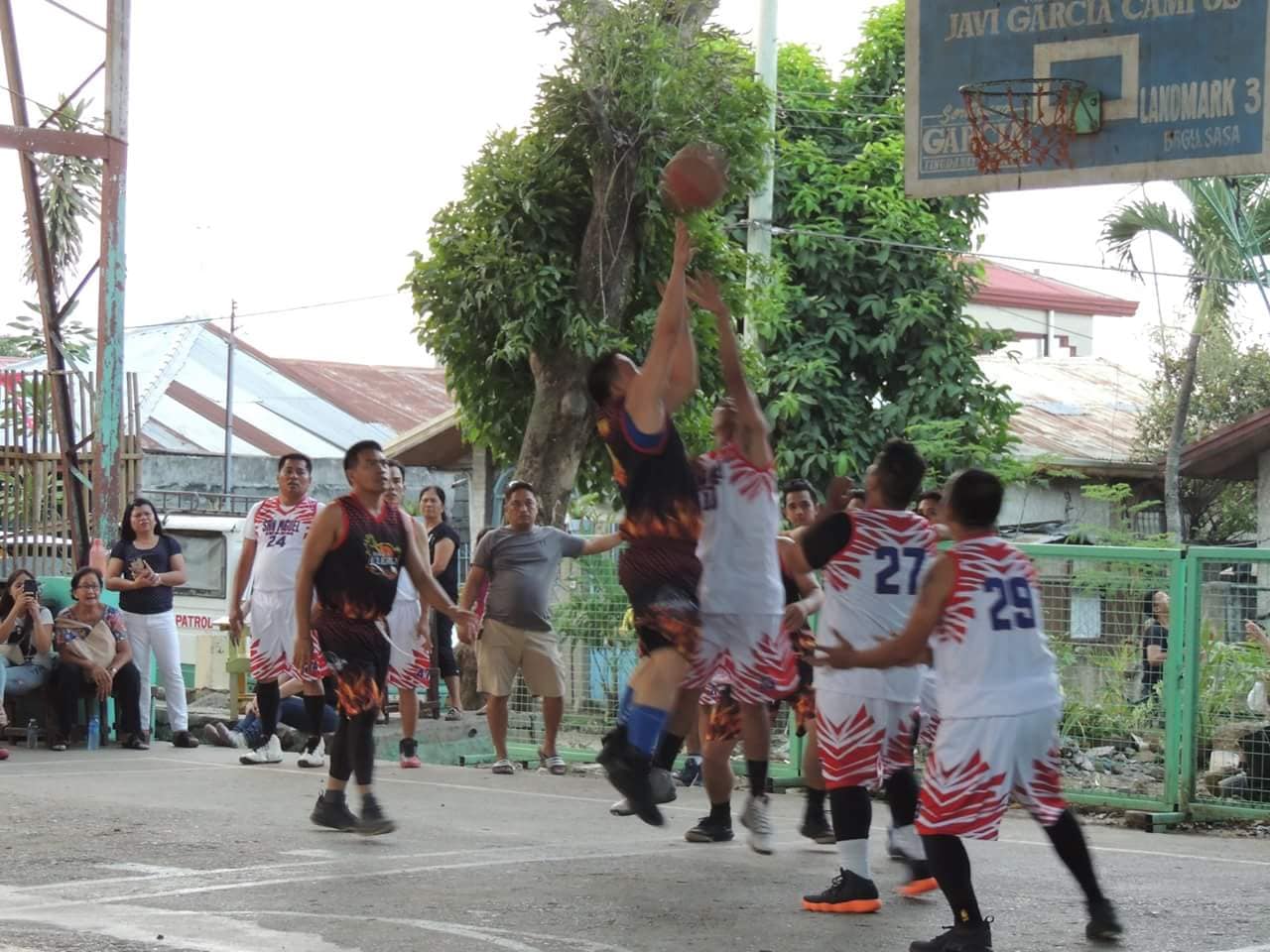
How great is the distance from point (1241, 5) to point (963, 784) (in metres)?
7.51

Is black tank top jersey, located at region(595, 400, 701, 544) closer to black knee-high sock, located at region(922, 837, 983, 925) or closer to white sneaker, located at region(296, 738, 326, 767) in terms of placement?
black knee-high sock, located at region(922, 837, 983, 925)

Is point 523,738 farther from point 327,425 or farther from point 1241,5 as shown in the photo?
point 327,425

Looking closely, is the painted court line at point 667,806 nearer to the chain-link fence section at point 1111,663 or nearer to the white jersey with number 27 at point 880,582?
the chain-link fence section at point 1111,663

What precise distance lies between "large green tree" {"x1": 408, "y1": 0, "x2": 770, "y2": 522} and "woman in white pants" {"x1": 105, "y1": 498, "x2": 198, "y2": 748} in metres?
3.03

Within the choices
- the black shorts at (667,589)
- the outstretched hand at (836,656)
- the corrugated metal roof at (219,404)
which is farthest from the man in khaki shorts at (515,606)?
the corrugated metal roof at (219,404)

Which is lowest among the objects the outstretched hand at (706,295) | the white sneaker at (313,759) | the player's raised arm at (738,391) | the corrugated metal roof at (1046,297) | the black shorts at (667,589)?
the white sneaker at (313,759)

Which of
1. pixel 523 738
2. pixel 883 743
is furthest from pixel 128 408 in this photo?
pixel 883 743

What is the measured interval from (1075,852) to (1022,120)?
23.6 feet

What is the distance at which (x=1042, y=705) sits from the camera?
21.3ft

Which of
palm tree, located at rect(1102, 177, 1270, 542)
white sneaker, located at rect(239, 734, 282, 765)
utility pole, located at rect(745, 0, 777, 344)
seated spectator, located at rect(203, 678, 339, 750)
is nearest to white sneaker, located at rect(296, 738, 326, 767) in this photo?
white sneaker, located at rect(239, 734, 282, 765)

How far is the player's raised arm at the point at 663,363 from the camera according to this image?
771cm

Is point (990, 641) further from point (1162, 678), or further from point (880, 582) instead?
point (1162, 678)

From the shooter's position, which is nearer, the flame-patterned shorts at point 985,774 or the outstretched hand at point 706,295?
the flame-patterned shorts at point 985,774

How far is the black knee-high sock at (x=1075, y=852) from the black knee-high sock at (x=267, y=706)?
25.9ft
